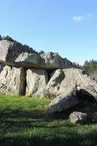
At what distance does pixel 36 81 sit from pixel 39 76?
46cm

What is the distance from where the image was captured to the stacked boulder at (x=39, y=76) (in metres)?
22.7

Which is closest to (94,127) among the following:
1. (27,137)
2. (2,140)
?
(27,137)

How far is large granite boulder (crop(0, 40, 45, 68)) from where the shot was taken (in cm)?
2411

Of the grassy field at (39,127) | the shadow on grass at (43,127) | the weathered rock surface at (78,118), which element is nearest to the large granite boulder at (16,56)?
the grassy field at (39,127)

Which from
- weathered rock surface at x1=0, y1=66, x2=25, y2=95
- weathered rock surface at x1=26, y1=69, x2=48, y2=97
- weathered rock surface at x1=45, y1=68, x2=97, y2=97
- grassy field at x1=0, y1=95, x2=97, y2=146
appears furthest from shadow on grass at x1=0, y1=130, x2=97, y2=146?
weathered rock surface at x1=0, y1=66, x2=25, y2=95

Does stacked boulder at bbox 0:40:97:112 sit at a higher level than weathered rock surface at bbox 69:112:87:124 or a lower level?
higher

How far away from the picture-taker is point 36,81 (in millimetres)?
25469

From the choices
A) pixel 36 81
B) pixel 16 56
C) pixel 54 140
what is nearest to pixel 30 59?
pixel 16 56

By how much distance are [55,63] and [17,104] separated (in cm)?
504

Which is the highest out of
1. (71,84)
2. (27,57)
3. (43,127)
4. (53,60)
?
(27,57)

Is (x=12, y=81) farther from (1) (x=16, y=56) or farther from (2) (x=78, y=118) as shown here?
(2) (x=78, y=118)

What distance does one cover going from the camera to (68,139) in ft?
40.2

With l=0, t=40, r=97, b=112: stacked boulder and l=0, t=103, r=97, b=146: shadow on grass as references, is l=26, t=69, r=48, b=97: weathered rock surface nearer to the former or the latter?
l=0, t=40, r=97, b=112: stacked boulder

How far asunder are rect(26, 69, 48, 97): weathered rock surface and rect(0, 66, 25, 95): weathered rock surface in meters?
0.62
